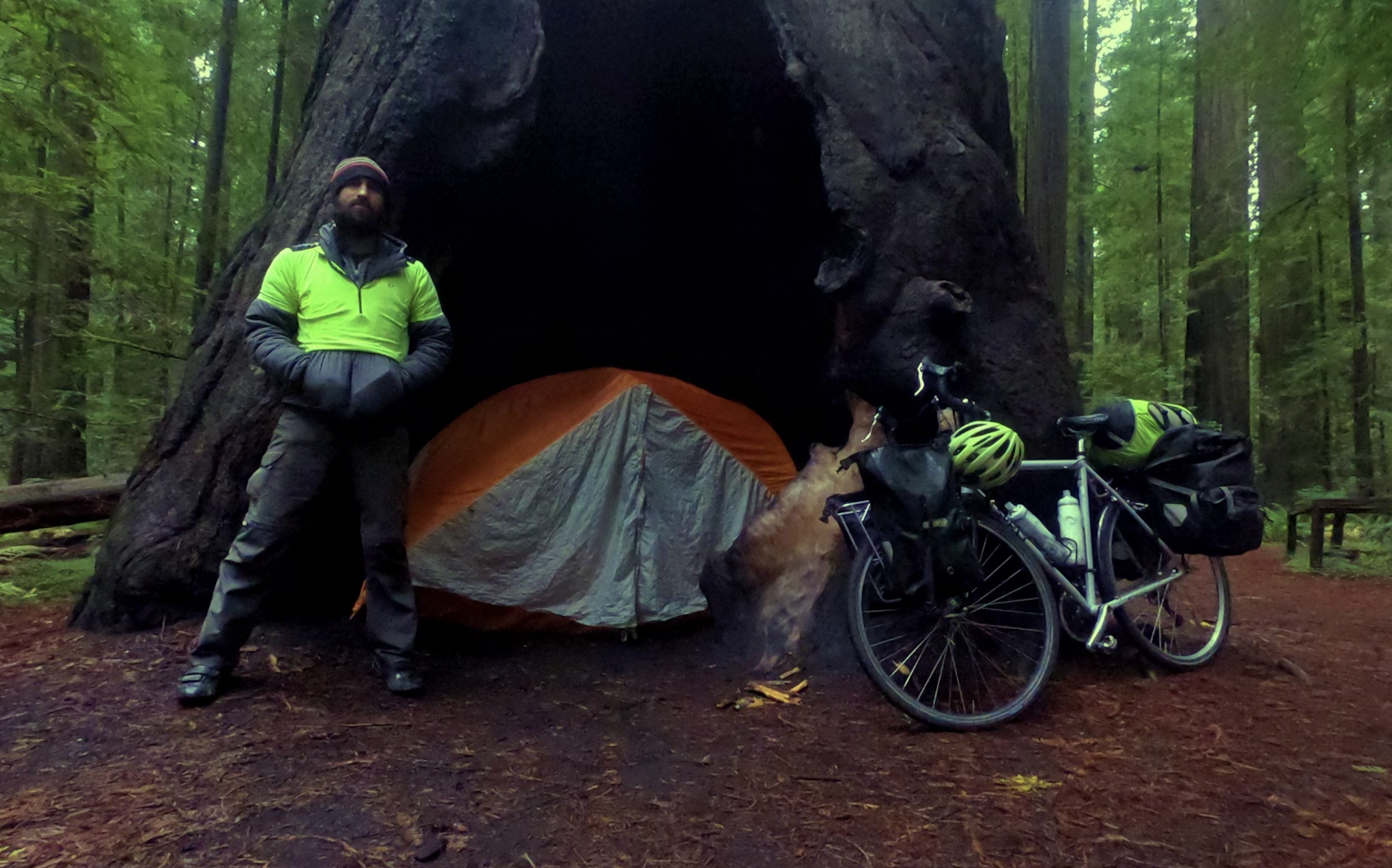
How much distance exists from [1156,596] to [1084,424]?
100 cm

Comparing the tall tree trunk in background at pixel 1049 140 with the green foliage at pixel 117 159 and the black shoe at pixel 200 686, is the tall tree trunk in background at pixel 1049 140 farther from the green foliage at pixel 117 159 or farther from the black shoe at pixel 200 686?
the black shoe at pixel 200 686

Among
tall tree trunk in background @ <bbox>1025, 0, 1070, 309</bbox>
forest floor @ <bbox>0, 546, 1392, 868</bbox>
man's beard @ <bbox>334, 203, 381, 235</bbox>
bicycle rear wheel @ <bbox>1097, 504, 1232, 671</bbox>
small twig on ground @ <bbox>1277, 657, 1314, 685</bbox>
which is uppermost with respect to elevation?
tall tree trunk in background @ <bbox>1025, 0, 1070, 309</bbox>

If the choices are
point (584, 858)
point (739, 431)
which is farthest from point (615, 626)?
point (584, 858)

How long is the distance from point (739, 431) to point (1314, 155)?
7.24 meters

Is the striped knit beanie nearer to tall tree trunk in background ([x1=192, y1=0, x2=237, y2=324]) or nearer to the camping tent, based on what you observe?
the camping tent

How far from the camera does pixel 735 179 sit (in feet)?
21.2

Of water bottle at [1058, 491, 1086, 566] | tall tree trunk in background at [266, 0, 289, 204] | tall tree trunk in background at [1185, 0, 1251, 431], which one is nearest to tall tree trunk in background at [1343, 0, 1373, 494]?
tall tree trunk in background at [1185, 0, 1251, 431]

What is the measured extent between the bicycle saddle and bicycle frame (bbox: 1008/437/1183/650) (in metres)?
0.04

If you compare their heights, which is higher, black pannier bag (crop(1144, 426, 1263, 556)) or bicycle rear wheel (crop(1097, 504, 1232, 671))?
black pannier bag (crop(1144, 426, 1263, 556))

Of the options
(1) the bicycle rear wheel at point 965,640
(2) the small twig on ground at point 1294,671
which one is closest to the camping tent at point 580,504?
(1) the bicycle rear wheel at point 965,640

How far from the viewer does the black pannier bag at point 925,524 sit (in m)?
3.12

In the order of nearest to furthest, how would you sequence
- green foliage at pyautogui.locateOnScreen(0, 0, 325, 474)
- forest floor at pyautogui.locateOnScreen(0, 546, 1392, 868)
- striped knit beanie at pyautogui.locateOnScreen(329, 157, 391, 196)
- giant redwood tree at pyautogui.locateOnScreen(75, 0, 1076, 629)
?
1. forest floor at pyautogui.locateOnScreen(0, 546, 1392, 868)
2. striped knit beanie at pyautogui.locateOnScreen(329, 157, 391, 196)
3. giant redwood tree at pyautogui.locateOnScreen(75, 0, 1076, 629)
4. green foliage at pyautogui.locateOnScreen(0, 0, 325, 474)

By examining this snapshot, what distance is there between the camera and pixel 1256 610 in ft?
18.2

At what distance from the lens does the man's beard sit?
3.67 metres
